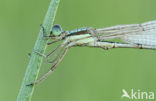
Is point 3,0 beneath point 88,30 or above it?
above

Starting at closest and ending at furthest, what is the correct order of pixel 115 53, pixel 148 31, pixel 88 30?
pixel 88 30, pixel 148 31, pixel 115 53

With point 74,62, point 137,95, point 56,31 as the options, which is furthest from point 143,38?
point 74,62

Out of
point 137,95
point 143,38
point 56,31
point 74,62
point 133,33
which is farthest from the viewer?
point 74,62

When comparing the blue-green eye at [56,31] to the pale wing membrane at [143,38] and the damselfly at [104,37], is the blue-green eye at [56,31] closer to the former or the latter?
the damselfly at [104,37]

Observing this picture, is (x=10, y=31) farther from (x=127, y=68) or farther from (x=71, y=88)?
(x=127, y=68)

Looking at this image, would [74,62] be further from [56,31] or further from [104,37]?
[56,31]

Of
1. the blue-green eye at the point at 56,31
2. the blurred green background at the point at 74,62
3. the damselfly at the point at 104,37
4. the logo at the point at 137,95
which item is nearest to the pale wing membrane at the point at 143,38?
the damselfly at the point at 104,37

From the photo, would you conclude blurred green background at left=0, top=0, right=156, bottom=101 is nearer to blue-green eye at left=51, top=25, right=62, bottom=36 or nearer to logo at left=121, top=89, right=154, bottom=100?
logo at left=121, top=89, right=154, bottom=100

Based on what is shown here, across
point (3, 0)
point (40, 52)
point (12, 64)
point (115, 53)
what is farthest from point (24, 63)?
point (40, 52)
